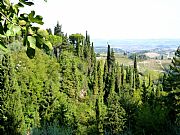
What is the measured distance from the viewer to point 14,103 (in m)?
39.4

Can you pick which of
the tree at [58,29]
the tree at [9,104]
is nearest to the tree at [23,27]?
the tree at [9,104]

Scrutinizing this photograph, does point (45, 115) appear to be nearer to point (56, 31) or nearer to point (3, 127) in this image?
point (3, 127)

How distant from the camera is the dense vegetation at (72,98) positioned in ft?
126

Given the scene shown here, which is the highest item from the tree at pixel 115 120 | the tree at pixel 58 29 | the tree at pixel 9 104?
the tree at pixel 58 29

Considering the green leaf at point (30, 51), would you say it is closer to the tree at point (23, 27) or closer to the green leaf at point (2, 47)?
the tree at point (23, 27)

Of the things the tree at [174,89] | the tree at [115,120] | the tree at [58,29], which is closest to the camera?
the tree at [174,89]

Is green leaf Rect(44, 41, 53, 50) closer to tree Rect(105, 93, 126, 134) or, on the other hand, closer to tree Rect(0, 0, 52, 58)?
tree Rect(0, 0, 52, 58)

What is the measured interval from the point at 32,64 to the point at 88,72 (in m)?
32.6

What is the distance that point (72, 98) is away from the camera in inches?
3022

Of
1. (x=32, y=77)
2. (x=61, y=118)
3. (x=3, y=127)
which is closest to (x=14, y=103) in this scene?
(x=3, y=127)

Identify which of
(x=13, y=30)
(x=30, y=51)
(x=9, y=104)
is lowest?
(x=9, y=104)

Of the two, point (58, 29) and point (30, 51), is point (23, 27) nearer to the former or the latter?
point (30, 51)

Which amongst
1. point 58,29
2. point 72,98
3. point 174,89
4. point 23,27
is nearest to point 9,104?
point 174,89

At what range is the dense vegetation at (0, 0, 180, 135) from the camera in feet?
126
